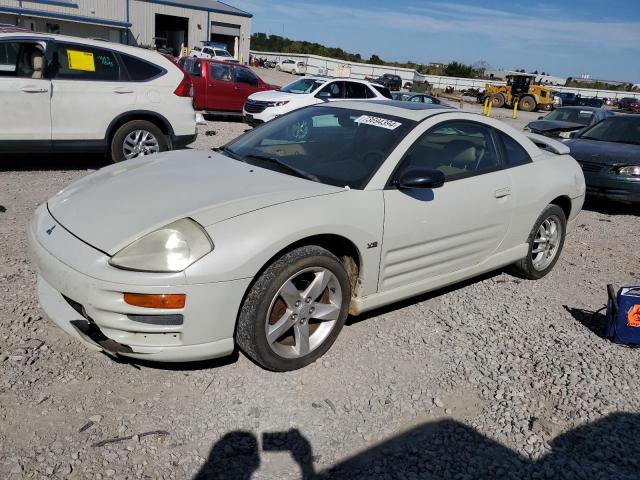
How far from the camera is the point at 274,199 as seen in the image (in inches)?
121

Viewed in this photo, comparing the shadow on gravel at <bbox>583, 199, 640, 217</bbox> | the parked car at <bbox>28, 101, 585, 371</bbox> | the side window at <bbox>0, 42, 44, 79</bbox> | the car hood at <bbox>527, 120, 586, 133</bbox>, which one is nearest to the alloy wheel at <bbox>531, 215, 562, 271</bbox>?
the parked car at <bbox>28, 101, 585, 371</bbox>

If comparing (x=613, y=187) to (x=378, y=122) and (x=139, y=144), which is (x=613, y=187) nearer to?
(x=378, y=122)

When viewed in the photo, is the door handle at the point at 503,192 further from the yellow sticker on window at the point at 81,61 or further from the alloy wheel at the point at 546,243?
the yellow sticker on window at the point at 81,61

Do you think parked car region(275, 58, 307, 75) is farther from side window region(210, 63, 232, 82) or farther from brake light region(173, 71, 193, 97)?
brake light region(173, 71, 193, 97)

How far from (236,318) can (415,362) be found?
49.1 inches

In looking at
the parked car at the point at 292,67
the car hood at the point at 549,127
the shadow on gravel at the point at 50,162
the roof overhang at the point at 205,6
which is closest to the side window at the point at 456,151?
the shadow on gravel at the point at 50,162

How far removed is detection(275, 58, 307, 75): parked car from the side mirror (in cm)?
5339

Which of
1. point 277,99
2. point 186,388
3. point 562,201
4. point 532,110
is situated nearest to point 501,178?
point 562,201

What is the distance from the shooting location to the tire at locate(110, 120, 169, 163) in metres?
7.35

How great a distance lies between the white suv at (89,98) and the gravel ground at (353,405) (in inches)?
124

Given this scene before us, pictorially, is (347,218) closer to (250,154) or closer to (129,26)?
(250,154)

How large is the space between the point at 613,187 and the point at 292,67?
51.2 meters

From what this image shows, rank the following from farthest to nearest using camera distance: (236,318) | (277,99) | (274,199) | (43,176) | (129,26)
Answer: (129,26), (277,99), (43,176), (274,199), (236,318)

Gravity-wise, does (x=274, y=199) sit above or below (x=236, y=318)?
above
